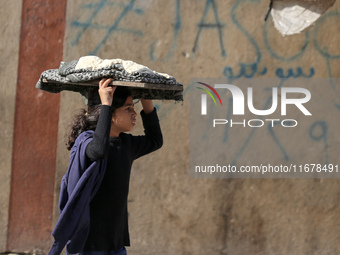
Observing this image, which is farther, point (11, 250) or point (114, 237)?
point (11, 250)

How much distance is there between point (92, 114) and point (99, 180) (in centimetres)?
37

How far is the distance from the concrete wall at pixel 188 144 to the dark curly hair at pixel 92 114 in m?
1.86

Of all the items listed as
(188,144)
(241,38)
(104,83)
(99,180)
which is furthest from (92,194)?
(241,38)

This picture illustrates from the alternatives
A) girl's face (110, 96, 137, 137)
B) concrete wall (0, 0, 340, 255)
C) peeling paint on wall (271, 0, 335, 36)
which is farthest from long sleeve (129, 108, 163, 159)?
peeling paint on wall (271, 0, 335, 36)

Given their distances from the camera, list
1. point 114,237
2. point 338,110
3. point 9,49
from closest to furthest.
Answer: point 114,237
point 338,110
point 9,49

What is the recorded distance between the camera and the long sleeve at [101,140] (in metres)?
2.39

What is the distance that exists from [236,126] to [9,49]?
228 cm

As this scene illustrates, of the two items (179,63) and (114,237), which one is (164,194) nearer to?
Result: (179,63)

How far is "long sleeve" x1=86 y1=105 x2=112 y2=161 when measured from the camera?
239 cm

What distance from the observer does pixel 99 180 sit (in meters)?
2.54

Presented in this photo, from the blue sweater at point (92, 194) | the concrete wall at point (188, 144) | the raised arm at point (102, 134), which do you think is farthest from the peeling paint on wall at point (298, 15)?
the raised arm at point (102, 134)

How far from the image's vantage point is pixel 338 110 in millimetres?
4480

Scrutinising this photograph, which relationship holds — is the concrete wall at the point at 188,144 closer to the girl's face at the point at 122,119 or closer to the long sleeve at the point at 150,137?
the long sleeve at the point at 150,137

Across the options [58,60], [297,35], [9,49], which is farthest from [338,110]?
[9,49]
